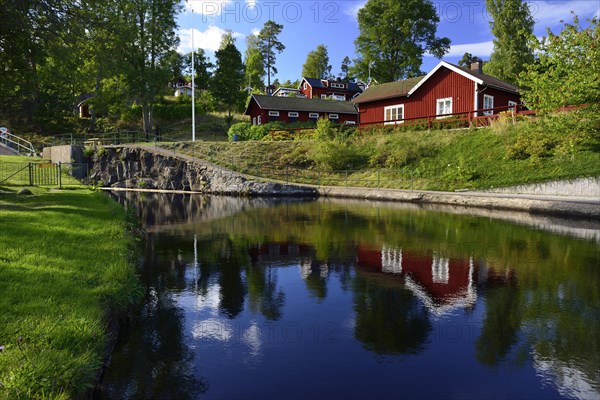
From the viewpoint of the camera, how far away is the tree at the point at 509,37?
172 feet

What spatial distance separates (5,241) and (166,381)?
585cm

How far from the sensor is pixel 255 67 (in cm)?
8756

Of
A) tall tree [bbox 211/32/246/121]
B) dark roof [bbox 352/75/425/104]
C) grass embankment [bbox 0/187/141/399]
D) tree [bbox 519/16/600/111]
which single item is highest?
tall tree [bbox 211/32/246/121]

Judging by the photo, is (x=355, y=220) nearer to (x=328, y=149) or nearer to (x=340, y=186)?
(x=340, y=186)

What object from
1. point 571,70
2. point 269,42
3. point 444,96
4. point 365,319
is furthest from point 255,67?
point 365,319

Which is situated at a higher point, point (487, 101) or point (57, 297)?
point (487, 101)

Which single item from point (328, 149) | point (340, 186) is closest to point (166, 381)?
point (340, 186)

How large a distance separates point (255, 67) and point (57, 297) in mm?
86650

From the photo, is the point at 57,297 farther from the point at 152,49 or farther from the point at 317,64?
the point at 317,64

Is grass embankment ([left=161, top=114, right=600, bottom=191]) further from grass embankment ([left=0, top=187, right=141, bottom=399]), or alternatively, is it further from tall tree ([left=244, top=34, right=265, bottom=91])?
tall tree ([left=244, top=34, right=265, bottom=91])

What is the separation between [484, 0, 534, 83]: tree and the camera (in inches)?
2069

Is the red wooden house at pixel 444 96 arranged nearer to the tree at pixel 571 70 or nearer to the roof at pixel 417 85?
the roof at pixel 417 85

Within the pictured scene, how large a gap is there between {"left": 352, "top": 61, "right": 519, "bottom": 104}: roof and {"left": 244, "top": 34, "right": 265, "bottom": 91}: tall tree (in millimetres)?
45753

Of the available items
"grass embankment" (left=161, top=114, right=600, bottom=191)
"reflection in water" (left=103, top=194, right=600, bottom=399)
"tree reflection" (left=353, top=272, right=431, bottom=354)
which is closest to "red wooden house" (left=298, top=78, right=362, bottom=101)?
"grass embankment" (left=161, top=114, right=600, bottom=191)
